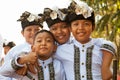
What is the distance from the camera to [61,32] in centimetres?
497

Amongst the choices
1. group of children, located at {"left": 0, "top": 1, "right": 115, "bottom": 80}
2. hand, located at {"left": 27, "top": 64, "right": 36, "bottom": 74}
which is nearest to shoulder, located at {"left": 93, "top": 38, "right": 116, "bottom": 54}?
group of children, located at {"left": 0, "top": 1, "right": 115, "bottom": 80}

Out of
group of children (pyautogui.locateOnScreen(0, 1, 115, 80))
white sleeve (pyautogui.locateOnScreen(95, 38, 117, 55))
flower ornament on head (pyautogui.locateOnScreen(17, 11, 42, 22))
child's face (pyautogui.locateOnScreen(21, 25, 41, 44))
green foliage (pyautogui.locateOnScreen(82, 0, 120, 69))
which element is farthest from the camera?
green foliage (pyautogui.locateOnScreen(82, 0, 120, 69))

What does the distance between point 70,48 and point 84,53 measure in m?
0.17

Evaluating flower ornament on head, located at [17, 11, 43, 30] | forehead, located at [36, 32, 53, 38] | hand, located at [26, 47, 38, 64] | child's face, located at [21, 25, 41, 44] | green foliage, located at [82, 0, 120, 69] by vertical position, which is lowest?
hand, located at [26, 47, 38, 64]

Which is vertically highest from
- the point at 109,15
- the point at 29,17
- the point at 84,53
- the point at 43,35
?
the point at 109,15

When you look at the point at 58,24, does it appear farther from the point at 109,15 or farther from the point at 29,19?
the point at 109,15

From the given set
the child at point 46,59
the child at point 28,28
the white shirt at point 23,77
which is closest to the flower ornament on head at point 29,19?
the child at point 28,28

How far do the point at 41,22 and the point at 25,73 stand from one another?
0.92 m

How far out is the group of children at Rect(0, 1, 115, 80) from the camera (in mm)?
4820

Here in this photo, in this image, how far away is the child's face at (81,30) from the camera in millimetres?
4879

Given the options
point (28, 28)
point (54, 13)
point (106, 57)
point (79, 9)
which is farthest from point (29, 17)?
point (106, 57)

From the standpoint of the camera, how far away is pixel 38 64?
4730mm

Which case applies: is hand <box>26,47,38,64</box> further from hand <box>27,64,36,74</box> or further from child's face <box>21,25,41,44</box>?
child's face <box>21,25,41,44</box>

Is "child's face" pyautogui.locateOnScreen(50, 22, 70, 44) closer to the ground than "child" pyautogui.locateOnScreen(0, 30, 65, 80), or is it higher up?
higher up
